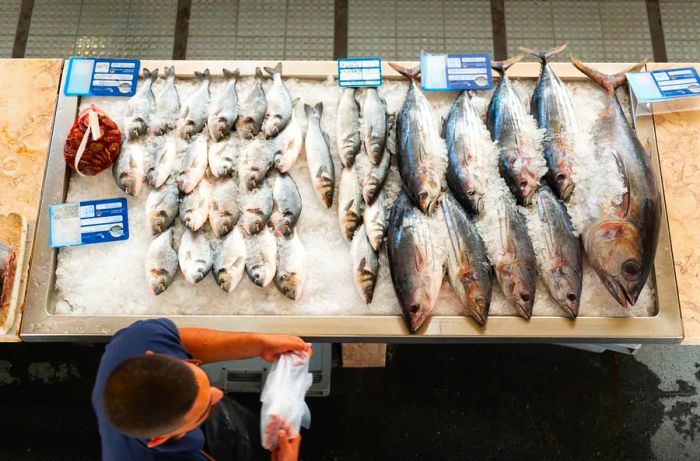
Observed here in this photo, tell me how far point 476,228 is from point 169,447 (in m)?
1.55

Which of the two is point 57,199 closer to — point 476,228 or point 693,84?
point 476,228

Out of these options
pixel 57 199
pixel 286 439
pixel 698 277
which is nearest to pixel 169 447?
pixel 286 439

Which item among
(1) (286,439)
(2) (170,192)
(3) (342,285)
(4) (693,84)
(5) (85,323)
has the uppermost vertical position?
(4) (693,84)

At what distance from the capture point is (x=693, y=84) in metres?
2.93

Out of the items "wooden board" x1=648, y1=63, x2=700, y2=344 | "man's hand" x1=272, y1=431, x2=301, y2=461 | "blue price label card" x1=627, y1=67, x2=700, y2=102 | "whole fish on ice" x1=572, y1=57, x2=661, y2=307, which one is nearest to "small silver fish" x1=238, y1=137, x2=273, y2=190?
"man's hand" x1=272, y1=431, x2=301, y2=461

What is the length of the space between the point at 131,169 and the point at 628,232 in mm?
2297

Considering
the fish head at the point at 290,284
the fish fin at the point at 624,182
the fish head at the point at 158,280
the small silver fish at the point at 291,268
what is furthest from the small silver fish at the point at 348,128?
the fish fin at the point at 624,182

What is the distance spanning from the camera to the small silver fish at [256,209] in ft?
8.74

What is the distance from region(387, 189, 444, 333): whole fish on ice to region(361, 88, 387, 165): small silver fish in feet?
1.23

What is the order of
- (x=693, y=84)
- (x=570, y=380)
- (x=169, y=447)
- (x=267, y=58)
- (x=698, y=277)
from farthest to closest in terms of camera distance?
(x=267, y=58), (x=570, y=380), (x=693, y=84), (x=698, y=277), (x=169, y=447)

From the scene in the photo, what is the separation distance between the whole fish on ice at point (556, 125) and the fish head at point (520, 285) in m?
0.42

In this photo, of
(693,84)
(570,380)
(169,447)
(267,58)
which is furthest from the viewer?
(267,58)

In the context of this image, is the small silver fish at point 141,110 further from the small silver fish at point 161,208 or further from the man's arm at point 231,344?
the man's arm at point 231,344

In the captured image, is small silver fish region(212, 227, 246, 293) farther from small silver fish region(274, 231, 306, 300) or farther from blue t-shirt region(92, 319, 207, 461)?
blue t-shirt region(92, 319, 207, 461)
